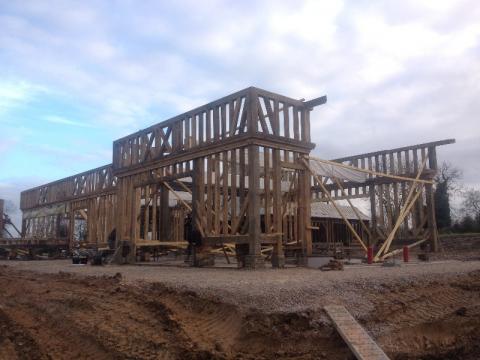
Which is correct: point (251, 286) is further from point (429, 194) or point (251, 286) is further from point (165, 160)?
point (429, 194)

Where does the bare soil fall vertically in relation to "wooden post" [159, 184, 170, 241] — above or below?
below

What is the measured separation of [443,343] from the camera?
7.59 metres

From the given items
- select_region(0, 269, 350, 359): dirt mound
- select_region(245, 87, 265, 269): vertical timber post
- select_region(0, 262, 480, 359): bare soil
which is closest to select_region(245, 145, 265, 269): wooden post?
select_region(245, 87, 265, 269): vertical timber post

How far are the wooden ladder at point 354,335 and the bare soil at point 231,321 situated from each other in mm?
130

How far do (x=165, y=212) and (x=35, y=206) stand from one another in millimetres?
22523

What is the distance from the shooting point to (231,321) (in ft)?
23.0

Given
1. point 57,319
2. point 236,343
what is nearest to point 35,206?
point 57,319

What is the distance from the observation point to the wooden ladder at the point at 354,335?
20.4ft

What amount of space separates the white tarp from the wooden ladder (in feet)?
30.6

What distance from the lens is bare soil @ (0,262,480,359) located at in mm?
6426

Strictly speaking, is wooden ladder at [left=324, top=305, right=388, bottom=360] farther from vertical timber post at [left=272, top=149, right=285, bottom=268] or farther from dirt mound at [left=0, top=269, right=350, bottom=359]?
vertical timber post at [left=272, top=149, right=285, bottom=268]

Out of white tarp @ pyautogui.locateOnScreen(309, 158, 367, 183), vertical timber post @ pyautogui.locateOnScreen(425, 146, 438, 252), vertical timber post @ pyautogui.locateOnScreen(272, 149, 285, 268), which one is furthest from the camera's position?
vertical timber post @ pyautogui.locateOnScreen(425, 146, 438, 252)

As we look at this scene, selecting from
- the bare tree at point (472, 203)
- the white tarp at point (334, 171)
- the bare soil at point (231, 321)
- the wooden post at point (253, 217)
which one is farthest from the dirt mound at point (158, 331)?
the bare tree at point (472, 203)

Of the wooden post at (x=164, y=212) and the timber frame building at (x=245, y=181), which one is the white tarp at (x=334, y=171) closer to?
the timber frame building at (x=245, y=181)
